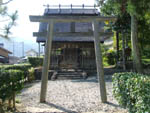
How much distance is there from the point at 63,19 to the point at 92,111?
3555 millimetres

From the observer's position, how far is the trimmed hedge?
12.0 feet

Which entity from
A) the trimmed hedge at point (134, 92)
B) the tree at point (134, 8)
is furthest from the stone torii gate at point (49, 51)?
the tree at point (134, 8)

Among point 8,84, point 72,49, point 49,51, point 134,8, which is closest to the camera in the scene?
point 8,84

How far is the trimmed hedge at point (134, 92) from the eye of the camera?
3646 millimetres

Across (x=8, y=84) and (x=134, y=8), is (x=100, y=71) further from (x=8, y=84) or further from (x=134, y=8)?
(x=134, y=8)

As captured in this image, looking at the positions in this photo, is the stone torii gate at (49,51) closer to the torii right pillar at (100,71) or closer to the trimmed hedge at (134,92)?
the torii right pillar at (100,71)

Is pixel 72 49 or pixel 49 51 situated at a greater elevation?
pixel 72 49

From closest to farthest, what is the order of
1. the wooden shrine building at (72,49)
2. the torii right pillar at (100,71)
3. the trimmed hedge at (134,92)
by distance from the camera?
the trimmed hedge at (134,92) < the torii right pillar at (100,71) < the wooden shrine building at (72,49)

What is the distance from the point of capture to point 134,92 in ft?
13.6

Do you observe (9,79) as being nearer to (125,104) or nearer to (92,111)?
(92,111)

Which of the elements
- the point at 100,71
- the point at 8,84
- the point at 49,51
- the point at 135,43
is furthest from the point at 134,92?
the point at 135,43

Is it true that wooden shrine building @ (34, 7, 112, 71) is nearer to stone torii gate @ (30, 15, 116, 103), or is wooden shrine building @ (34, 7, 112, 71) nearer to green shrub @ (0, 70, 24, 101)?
stone torii gate @ (30, 15, 116, 103)

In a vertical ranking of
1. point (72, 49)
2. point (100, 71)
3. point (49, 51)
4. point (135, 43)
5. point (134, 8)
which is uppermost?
point (134, 8)

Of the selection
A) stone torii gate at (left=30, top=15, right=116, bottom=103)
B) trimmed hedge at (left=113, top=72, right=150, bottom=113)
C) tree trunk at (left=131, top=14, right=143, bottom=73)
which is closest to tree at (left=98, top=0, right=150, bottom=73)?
tree trunk at (left=131, top=14, right=143, bottom=73)
